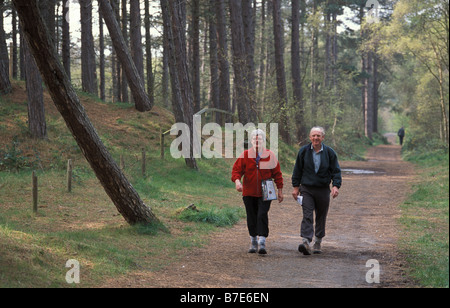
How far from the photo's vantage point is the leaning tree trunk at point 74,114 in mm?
7371

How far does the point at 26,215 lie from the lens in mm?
9633

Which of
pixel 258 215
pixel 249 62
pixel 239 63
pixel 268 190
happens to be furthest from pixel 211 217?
pixel 249 62

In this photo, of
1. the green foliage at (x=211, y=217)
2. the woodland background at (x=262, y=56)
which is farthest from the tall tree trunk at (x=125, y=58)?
the green foliage at (x=211, y=217)

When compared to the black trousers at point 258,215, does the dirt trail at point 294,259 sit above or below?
below

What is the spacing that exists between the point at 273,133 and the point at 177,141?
4675 mm

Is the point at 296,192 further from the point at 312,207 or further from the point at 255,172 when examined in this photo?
the point at 255,172

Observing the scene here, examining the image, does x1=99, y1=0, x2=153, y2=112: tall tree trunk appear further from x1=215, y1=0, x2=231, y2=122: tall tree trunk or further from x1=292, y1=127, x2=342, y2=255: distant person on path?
x1=292, y1=127, x2=342, y2=255: distant person on path

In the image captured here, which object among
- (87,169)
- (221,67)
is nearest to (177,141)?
(87,169)

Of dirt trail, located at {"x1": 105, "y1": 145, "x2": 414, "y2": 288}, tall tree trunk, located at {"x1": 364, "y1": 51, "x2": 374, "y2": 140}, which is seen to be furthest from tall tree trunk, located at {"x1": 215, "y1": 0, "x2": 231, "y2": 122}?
tall tree trunk, located at {"x1": 364, "y1": 51, "x2": 374, "y2": 140}

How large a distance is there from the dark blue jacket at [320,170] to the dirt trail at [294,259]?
3.82 feet

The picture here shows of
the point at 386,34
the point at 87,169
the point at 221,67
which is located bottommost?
the point at 87,169

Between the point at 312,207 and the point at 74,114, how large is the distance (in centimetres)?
417

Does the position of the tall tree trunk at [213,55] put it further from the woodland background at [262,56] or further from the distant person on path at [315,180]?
the distant person on path at [315,180]
